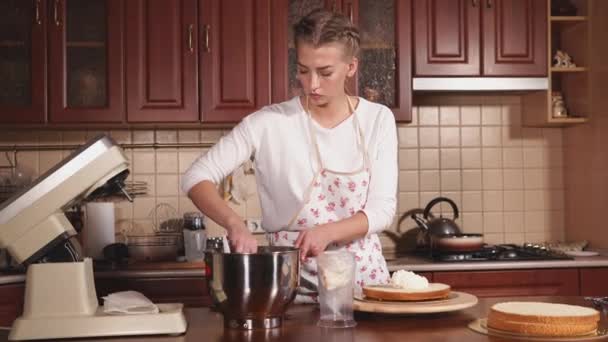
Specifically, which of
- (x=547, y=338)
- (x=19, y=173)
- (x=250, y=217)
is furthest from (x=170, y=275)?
(x=547, y=338)

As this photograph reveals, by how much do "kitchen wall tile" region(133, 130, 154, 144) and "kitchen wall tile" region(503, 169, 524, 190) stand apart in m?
1.71

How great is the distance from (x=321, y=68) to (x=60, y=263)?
85cm

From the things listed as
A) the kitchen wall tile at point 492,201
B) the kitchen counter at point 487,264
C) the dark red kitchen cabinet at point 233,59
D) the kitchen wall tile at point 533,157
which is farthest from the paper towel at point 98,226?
the kitchen wall tile at point 533,157

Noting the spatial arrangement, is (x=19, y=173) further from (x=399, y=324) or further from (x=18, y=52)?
(x=399, y=324)

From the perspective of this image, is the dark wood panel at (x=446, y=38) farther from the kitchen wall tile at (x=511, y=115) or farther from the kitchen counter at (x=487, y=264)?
the kitchen counter at (x=487, y=264)

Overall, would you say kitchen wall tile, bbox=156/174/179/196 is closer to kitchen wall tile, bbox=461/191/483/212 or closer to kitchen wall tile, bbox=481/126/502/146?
kitchen wall tile, bbox=461/191/483/212

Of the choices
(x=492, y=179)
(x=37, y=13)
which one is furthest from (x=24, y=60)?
(x=492, y=179)

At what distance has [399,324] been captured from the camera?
181 cm

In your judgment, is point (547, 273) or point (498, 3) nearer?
point (547, 273)

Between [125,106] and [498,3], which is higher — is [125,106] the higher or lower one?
the lower one

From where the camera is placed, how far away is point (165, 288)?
3.41 meters

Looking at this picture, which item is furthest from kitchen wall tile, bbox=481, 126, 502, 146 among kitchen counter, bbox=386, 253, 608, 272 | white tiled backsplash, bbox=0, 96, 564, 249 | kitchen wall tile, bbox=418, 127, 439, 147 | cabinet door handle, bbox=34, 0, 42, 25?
cabinet door handle, bbox=34, 0, 42, 25

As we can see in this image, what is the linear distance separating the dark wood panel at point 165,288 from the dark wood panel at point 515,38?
5.20 feet

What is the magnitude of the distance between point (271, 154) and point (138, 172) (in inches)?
65.0
